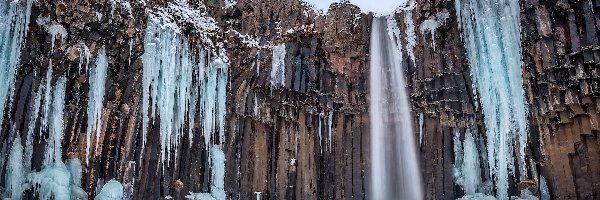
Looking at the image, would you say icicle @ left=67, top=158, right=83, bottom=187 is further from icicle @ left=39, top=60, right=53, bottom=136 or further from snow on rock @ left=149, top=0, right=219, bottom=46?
snow on rock @ left=149, top=0, right=219, bottom=46

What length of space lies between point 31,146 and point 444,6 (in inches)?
385

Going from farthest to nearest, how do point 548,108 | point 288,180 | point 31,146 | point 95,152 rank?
point 288,180 < point 548,108 < point 95,152 < point 31,146

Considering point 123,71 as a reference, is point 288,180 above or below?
below

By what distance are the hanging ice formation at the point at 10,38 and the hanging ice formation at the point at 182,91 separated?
2.40 m

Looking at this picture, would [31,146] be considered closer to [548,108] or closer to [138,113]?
[138,113]

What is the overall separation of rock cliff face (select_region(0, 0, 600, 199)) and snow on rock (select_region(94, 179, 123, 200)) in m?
0.14

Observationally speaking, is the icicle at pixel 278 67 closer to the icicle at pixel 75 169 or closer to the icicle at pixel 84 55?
the icicle at pixel 84 55

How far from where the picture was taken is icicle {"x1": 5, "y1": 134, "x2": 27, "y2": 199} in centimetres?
983

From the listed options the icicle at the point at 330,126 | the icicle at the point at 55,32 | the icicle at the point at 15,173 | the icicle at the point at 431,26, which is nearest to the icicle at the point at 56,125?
the icicle at the point at 15,173

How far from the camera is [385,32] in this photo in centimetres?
1486

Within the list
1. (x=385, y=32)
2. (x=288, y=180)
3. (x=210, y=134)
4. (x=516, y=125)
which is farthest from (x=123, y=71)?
(x=516, y=125)

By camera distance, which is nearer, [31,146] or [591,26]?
[31,146]

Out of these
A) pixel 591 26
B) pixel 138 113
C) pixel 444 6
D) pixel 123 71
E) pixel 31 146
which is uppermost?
pixel 444 6

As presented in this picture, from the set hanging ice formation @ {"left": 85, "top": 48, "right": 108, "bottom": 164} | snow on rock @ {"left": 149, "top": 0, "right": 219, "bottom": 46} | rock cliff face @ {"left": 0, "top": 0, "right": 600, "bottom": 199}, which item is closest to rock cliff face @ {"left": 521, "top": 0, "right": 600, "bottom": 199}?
rock cliff face @ {"left": 0, "top": 0, "right": 600, "bottom": 199}
